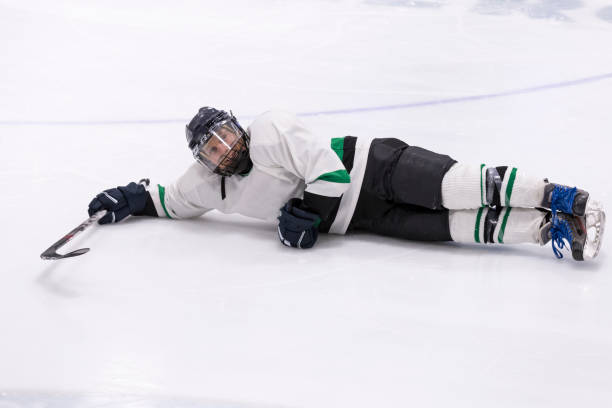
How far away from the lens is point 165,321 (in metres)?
1.90

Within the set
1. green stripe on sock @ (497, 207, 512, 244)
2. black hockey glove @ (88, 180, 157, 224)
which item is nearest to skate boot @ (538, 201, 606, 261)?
green stripe on sock @ (497, 207, 512, 244)

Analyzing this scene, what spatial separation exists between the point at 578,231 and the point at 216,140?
42.9 inches

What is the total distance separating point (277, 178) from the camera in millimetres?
2266

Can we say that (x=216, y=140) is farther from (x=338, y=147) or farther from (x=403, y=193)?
(x=403, y=193)

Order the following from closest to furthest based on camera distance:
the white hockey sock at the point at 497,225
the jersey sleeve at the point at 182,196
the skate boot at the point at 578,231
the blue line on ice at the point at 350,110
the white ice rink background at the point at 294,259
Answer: the white ice rink background at the point at 294,259 → the skate boot at the point at 578,231 → the white hockey sock at the point at 497,225 → the jersey sleeve at the point at 182,196 → the blue line on ice at the point at 350,110

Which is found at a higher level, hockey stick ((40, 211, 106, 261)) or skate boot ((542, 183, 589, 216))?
skate boot ((542, 183, 589, 216))

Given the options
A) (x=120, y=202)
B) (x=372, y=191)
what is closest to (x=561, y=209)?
(x=372, y=191)

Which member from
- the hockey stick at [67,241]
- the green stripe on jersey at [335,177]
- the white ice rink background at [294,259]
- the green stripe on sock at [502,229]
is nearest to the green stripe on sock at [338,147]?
the green stripe on jersey at [335,177]

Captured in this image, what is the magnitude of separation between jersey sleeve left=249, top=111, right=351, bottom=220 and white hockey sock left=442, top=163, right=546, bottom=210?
306 mm

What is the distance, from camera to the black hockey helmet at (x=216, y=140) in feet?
7.22

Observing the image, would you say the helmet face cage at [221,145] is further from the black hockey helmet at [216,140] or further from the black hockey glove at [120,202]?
the black hockey glove at [120,202]

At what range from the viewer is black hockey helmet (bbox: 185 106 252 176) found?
2199mm

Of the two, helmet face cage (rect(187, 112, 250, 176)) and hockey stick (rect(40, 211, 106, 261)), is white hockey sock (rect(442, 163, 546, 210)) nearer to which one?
helmet face cage (rect(187, 112, 250, 176))

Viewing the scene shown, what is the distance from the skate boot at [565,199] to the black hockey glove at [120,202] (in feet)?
4.37
